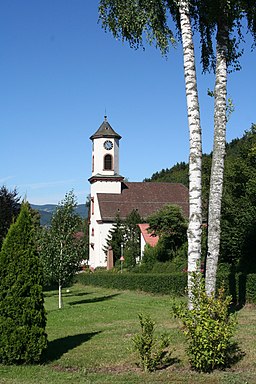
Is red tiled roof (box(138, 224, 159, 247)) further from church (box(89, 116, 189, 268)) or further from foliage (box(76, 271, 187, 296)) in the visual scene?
church (box(89, 116, 189, 268))

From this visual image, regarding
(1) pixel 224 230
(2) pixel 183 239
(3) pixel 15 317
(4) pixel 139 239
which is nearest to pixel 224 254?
(1) pixel 224 230

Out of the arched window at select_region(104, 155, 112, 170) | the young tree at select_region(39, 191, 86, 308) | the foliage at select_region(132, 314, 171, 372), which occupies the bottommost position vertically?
the foliage at select_region(132, 314, 171, 372)

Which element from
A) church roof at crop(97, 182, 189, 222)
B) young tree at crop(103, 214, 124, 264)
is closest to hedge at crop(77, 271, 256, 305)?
young tree at crop(103, 214, 124, 264)

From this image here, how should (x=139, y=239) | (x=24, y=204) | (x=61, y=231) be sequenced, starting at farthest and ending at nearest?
(x=139, y=239), (x=61, y=231), (x=24, y=204)

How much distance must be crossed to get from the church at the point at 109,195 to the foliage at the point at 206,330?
52.3 meters

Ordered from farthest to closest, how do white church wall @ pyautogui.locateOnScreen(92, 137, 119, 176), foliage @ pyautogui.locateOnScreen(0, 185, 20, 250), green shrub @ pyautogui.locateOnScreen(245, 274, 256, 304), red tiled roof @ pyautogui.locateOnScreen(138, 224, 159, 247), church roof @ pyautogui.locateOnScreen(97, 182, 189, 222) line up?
white church wall @ pyautogui.locateOnScreen(92, 137, 119, 176) < church roof @ pyautogui.locateOnScreen(97, 182, 189, 222) < red tiled roof @ pyautogui.locateOnScreen(138, 224, 159, 247) < foliage @ pyautogui.locateOnScreen(0, 185, 20, 250) < green shrub @ pyautogui.locateOnScreen(245, 274, 256, 304)

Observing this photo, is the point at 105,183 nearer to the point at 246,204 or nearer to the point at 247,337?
the point at 246,204

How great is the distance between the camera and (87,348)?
34.4 ft

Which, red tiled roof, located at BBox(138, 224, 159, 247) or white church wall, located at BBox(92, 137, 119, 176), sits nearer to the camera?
red tiled roof, located at BBox(138, 224, 159, 247)

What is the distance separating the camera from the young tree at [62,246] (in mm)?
25406

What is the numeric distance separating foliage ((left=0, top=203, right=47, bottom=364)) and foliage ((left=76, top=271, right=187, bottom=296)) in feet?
55.7

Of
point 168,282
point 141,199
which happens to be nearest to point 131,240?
point 141,199

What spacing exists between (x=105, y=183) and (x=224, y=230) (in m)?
38.1

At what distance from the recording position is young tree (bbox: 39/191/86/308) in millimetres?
25406
